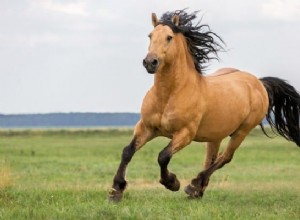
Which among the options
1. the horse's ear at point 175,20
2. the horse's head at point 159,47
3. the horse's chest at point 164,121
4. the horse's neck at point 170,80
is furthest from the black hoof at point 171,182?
the horse's ear at point 175,20

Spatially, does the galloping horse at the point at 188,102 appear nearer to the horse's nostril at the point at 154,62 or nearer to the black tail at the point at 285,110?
the horse's nostril at the point at 154,62

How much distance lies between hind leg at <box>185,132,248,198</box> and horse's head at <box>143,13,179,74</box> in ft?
7.28

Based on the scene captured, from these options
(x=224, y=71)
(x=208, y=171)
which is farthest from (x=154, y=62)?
(x=224, y=71)

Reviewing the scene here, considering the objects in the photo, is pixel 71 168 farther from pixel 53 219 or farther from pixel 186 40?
pixel 53 219

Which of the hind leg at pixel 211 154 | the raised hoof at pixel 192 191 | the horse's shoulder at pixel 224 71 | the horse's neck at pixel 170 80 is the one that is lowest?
the raised hoof at pixel 192 191

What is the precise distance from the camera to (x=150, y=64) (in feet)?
26.6

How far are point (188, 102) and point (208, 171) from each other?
1820 millimetres

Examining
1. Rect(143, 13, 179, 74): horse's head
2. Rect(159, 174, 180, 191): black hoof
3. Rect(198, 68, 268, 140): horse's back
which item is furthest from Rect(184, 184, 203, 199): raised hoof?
Rect(143, 13, 179, 74): horse's head

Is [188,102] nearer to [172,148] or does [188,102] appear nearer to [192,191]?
[172,148]

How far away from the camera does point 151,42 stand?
8.61m

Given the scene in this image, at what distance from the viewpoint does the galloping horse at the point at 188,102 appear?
Result: 8899 mm

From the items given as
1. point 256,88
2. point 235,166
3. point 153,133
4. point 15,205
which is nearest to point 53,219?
point 15,205

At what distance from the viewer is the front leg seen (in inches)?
353

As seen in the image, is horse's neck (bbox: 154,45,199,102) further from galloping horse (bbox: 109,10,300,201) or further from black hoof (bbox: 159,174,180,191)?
black hoof (bbox: 159,174,180,191)
